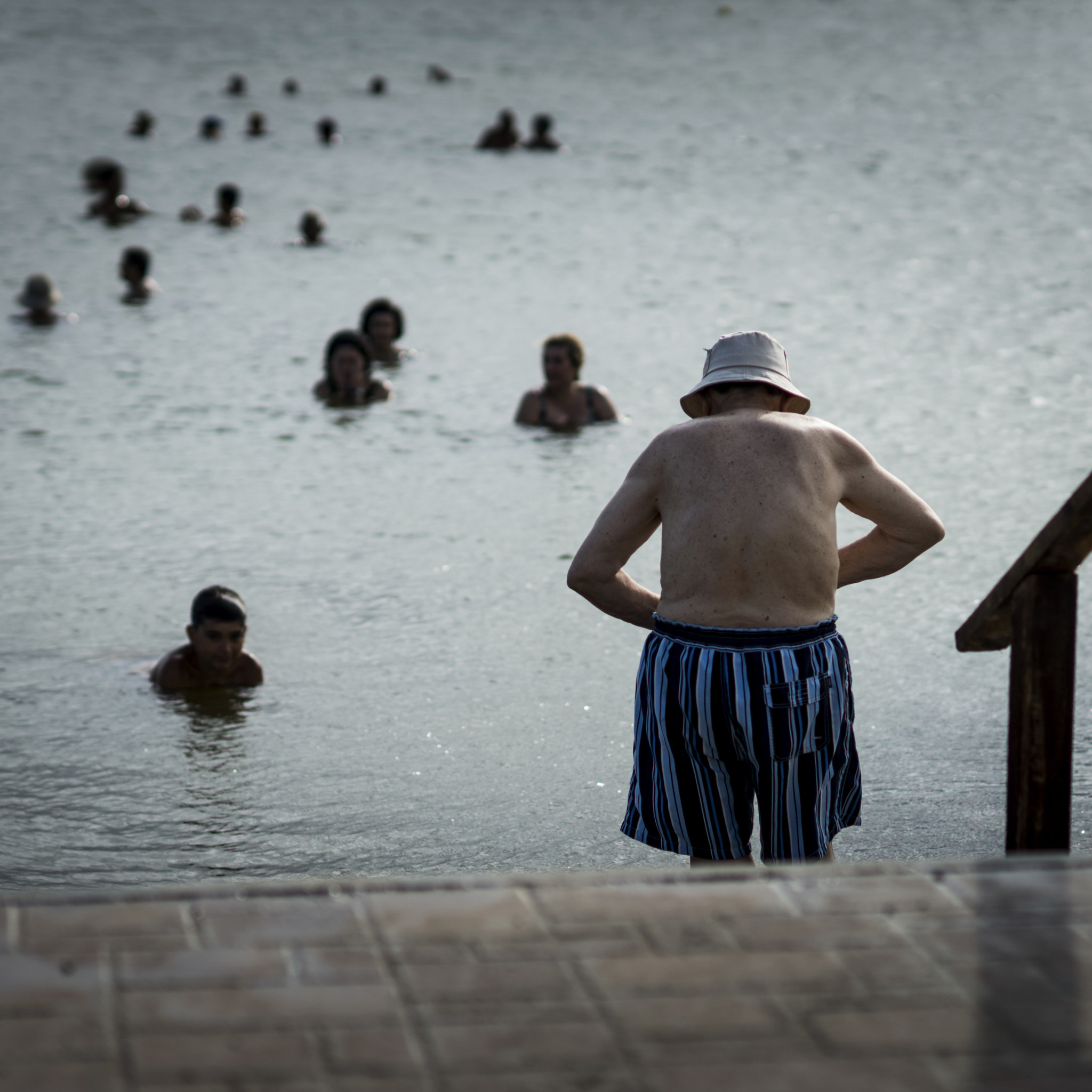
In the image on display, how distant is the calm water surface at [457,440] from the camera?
5738mm

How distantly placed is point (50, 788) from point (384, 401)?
8.21 metres

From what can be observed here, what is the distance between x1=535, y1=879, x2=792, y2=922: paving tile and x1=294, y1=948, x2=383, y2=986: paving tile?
0.37 m

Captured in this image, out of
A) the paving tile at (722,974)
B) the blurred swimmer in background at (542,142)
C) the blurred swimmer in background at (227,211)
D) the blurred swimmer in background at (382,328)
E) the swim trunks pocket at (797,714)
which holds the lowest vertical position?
the paving tile at (722,974)

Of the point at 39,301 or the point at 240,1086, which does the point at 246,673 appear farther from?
the point at 39,301

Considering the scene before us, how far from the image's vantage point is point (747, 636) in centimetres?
365

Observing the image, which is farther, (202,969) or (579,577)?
(579,577)

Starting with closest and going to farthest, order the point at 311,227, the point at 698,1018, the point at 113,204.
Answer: the point at 698,1018
the point at 311,227
the point at 113,204

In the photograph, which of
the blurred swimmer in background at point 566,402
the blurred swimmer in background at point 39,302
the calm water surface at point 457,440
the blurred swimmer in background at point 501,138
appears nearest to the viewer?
the calm water surface at point 457,440

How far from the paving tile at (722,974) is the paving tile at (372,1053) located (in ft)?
1.26

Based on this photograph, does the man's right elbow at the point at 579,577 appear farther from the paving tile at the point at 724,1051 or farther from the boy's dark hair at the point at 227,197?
the boy's dark hair at the point at 227,197

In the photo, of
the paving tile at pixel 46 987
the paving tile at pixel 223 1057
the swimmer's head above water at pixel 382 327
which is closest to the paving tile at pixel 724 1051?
the paving tile at pixel 223 1057

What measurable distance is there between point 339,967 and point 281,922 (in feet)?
0.70

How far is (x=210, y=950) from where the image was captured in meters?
2.75

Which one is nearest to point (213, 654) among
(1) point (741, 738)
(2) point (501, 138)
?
(1) point (741, 738)
